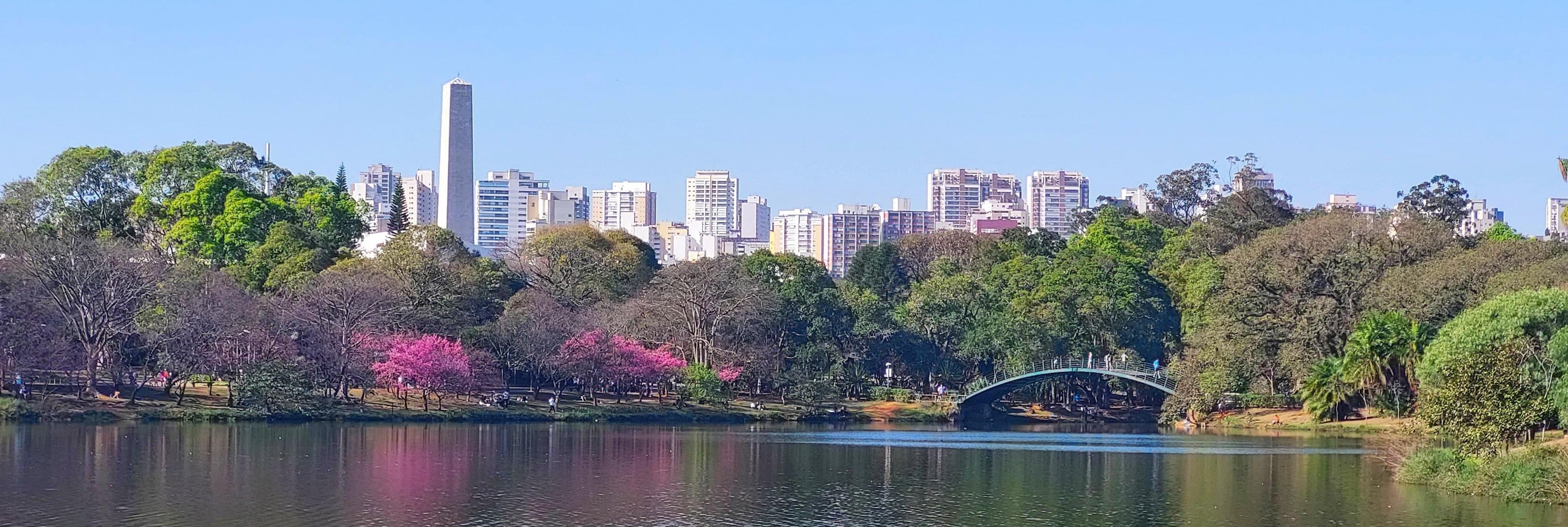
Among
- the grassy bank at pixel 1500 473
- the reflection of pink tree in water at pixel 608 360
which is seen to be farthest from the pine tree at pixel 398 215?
the grassy bank at pixel 1500 473

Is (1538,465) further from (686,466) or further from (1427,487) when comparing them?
(686,466)

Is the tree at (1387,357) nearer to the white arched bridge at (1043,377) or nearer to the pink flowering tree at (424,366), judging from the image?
the white arched bridge at (1043,377)

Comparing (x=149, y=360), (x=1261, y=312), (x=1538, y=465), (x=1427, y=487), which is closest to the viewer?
(x=1538, y=465)

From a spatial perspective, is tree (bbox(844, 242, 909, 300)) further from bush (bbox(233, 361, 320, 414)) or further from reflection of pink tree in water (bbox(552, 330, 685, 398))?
bush (bbox(233, 361, 320, 414))

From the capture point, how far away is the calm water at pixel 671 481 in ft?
115

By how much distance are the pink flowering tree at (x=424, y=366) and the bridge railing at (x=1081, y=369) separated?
24.0 metres

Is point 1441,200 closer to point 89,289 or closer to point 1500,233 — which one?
point 1500,233

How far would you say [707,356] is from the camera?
76.4 m

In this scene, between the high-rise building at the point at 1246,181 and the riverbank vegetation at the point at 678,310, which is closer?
the riverbank vegetation at the point at 678,310

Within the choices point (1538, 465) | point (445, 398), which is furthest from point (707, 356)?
point (1538, 465)

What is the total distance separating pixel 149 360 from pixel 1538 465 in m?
46.3

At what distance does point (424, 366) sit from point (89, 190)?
31481 millimetres

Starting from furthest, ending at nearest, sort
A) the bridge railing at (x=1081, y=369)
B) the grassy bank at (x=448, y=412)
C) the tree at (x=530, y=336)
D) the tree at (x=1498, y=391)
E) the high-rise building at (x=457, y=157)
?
the high-rise building at (x=457, y=157)
the bridge railing at (x=1081, y=369)
the tree at (x=530, y=336)
the grassy bank at (x=448, y=412)
the tree at (x=1498, y=391)

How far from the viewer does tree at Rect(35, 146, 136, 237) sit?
87500 millimetres
